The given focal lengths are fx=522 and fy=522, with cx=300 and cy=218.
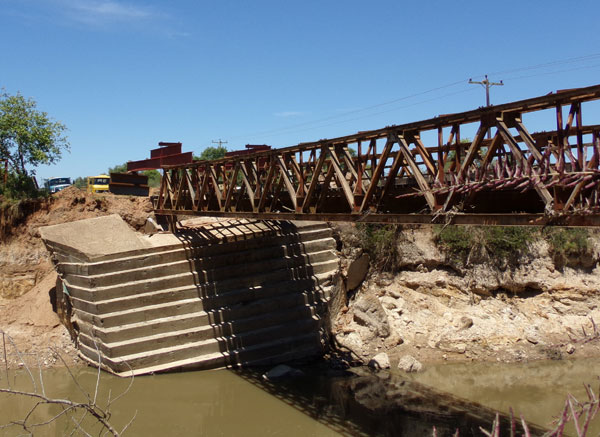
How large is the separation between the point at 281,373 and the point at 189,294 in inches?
142

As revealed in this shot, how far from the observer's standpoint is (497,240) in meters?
18.2

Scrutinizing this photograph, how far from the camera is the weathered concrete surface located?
1551 centimetres

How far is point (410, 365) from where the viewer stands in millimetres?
14680

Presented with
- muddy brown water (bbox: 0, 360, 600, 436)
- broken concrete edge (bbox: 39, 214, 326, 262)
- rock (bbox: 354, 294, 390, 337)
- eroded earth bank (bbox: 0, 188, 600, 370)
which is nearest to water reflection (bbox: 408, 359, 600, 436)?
muddy brown water (bbox: 0, 360, 600, 436)

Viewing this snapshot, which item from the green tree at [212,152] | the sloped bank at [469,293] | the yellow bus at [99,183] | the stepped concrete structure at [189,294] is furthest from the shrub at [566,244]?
the green tree at [212,152]

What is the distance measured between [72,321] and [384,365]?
9342 millimetres

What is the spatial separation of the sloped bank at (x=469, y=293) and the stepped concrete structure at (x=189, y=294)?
1.59 metres

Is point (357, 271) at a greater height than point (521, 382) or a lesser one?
greater

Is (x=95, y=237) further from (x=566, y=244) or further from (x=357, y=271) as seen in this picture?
(x=566, y=244)

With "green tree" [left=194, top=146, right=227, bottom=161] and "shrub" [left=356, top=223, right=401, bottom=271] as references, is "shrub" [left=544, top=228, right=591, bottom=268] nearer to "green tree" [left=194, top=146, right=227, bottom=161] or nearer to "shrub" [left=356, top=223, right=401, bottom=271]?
"shrub" [left=356, top=223, right=401, bottom=271]

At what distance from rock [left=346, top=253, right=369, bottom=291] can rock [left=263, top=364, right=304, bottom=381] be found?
4.49 m

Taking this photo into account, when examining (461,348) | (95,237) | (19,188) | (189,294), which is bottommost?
(461,348)

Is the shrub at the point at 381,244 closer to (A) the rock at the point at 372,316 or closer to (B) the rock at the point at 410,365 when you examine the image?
(A) the rock at the point at 372,316

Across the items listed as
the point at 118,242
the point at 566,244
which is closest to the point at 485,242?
the point at 566,244
